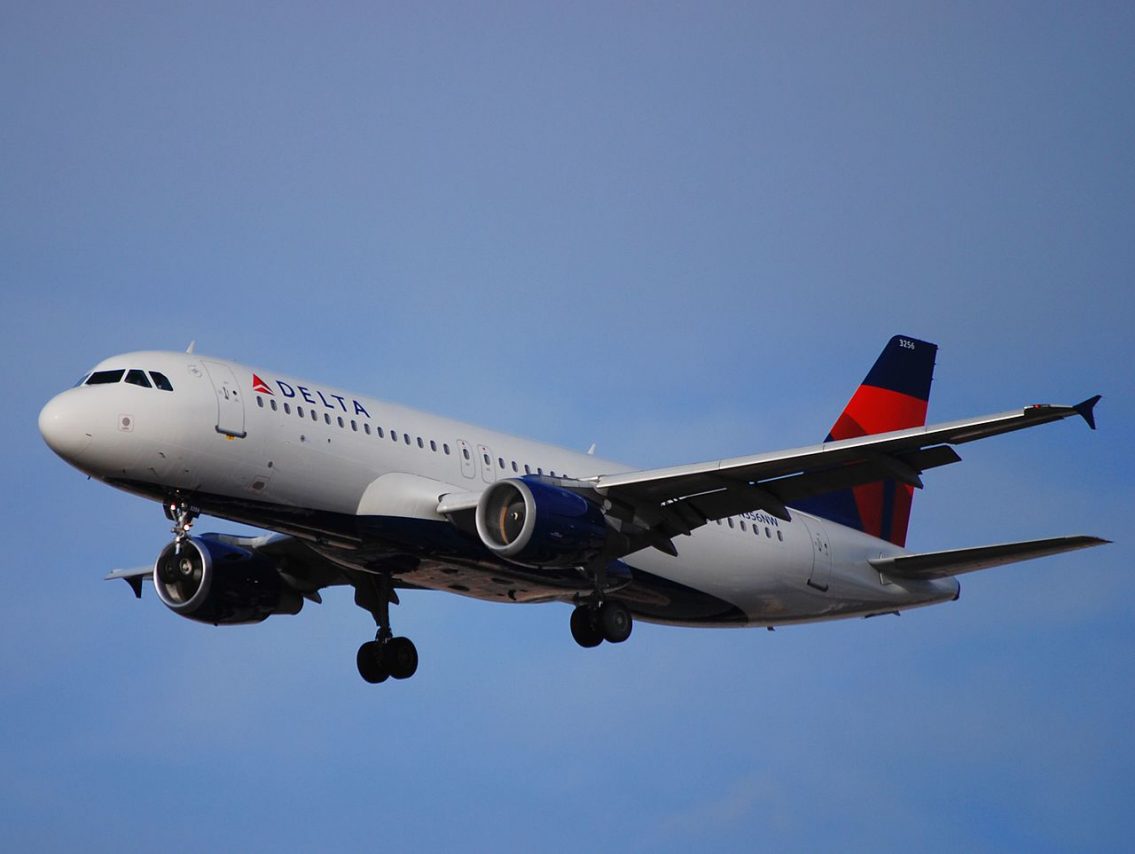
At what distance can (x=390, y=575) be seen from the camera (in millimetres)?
37562

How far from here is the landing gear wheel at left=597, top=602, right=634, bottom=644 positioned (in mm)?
37031

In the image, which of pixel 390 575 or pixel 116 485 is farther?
pixel 390 575

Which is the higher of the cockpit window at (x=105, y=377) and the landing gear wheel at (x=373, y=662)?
the cockpit window at (x=105, y=377)

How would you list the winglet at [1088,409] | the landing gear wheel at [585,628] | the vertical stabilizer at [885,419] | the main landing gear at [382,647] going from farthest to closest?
the vertical stabilizer at [885,419], the main landing gear at [382,647], the landing gear wheel at [585,628], the winglet at [1088,409]

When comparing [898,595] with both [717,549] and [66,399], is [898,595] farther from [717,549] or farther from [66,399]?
[66,399]

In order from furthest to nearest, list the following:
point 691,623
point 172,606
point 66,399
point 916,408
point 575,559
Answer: point 916,408
point 691,623
point 172,606
point 575,559
point 66,399

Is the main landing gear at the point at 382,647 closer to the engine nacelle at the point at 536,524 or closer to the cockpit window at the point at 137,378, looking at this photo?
the engine nacelle at the point at 536,524

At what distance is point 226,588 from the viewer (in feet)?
127

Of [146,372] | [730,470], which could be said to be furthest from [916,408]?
[146,372]

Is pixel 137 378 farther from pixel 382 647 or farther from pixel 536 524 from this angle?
pixel 382 647

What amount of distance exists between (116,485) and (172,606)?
5.85 metres

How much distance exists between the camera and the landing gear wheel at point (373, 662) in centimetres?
3934

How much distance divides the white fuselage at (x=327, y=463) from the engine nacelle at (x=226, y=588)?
137 inches

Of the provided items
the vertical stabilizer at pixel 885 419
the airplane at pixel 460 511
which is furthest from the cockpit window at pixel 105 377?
the vertical stabilizer at pixel 885 419
